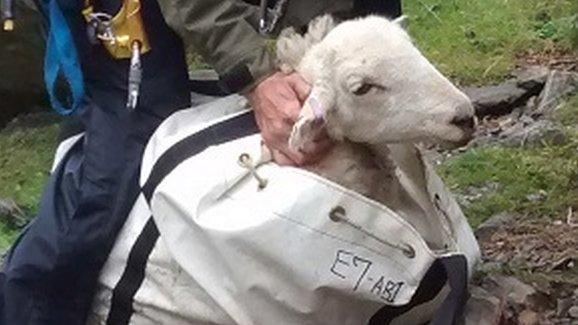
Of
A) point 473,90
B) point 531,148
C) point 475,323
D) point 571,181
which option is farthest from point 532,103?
point 475,323

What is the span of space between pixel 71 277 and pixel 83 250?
3.8 inches

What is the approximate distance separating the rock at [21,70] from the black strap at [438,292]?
5971 millimetres

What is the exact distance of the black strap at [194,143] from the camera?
4.03 metres

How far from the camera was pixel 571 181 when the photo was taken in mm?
6066

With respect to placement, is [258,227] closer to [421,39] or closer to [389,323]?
[389,323]

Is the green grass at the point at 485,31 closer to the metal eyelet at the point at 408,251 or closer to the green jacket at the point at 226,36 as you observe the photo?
the green jacket at the point at 226,36

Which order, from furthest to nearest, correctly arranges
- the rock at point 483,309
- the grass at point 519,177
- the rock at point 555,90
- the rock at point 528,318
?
the rock at point 555,90 < the grass at point 519,177 < the rock at point 528,318 < the rock at point 483,309

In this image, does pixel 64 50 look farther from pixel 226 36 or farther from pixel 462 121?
pixel 462 121

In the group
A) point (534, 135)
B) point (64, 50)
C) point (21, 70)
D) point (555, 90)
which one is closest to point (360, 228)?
point (64, 50)

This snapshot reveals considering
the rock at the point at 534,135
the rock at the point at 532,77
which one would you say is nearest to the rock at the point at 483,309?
the rock at the point at 534,135

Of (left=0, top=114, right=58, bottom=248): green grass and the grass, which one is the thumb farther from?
(left=0, top=114, right=58, bottom=248): green grass

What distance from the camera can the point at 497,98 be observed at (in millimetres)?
7730

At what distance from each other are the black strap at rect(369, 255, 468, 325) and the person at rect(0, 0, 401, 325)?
0.59 m

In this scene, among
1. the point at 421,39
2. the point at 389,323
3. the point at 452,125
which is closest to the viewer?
the point at 452,125
